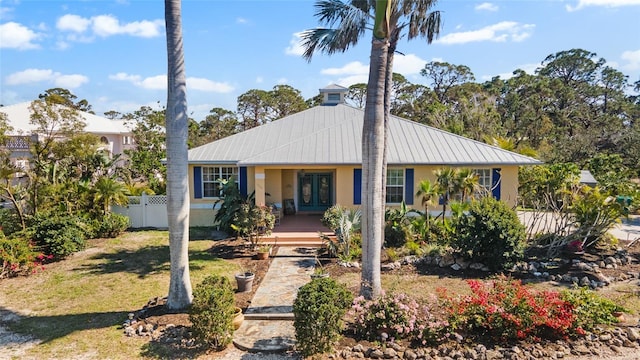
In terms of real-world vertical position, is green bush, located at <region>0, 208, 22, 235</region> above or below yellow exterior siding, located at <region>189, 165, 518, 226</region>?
below

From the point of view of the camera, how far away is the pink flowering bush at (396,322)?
667cm

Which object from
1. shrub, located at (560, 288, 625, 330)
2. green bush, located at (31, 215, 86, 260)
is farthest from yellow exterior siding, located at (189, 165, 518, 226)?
shrub, located at (560, 288, 625, 330)

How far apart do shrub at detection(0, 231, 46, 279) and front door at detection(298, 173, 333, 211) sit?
10546mm

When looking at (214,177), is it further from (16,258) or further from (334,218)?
(16,258)

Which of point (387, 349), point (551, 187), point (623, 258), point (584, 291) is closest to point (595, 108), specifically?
point (551, 187)

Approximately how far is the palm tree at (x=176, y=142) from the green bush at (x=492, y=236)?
7.43 meters

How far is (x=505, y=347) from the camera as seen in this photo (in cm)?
661

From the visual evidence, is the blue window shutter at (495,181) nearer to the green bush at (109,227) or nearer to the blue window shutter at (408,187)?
the blue window shutter at (408,187)

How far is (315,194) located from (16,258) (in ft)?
38.0

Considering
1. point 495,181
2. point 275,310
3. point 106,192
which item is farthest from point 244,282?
point 495,181

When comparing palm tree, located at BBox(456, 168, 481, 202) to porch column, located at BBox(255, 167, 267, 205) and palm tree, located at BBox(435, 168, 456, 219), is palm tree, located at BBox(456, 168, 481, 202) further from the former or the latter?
porch column, located at BBox(255, 167, 267, 205)

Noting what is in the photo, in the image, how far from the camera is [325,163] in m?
15.4

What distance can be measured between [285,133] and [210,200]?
15.6ft

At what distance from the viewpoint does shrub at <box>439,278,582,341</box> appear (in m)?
6.70
